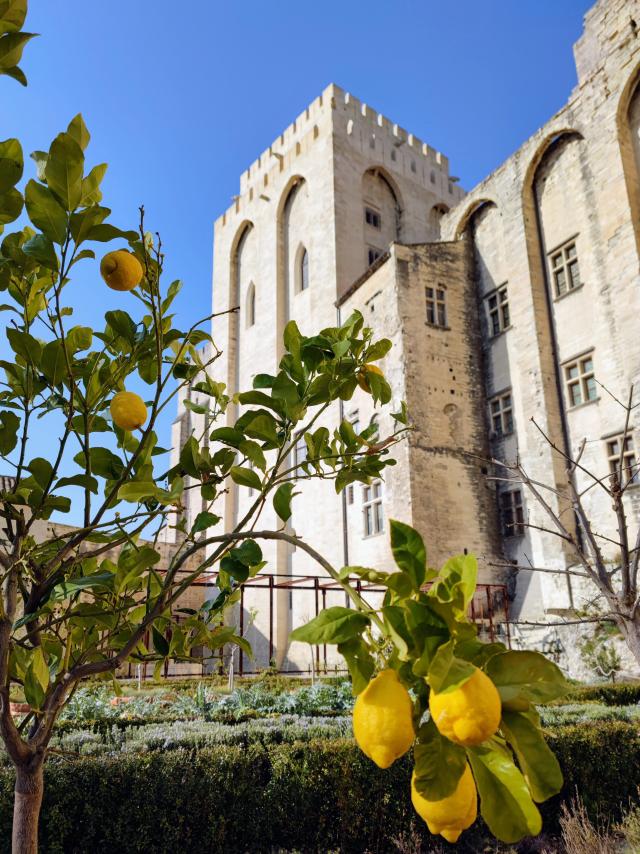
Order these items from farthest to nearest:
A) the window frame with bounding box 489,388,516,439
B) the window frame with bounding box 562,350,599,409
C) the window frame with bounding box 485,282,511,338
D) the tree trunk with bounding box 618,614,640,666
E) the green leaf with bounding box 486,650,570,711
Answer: the window frame with bounding box 485,282,511,338 → the window frame with bounding box 489,388,516,439 → the window frame with bounding box 562,350,599,409 → the tree trunk with bounding box 618,614,640,666 → the green leaf with bounding box 486,650,570,711

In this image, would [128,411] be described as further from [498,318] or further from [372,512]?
[498,318]

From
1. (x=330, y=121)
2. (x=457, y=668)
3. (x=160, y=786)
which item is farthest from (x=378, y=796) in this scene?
(x=330, y=121)

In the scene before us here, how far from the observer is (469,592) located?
2.64 ft

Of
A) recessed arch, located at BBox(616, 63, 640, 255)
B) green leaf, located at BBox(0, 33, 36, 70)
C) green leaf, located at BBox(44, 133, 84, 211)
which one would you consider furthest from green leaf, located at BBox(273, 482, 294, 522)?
recessed arch, located at BBox(616, 63, 640, 255)

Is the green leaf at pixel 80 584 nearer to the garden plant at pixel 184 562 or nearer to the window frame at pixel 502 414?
the garden plant at pixel 184 562

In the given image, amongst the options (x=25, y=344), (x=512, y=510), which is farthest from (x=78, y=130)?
(x=512, y=510)

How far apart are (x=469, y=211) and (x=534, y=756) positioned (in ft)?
66.7

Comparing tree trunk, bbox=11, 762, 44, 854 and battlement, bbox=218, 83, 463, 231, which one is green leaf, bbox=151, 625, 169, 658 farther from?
battlement, bbox=218, 83, 463, 231

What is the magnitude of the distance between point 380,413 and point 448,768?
16.9m

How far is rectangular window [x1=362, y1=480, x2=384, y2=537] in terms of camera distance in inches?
680

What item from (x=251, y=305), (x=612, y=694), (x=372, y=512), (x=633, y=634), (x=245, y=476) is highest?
(x=251, y=305)

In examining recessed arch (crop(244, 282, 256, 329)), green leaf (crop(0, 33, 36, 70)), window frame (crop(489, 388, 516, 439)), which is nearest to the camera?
green leaf (crop(0, 33, 36, 70))

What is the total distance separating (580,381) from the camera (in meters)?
14.9

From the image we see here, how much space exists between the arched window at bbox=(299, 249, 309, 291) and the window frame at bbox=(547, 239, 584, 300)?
33.3 ft
